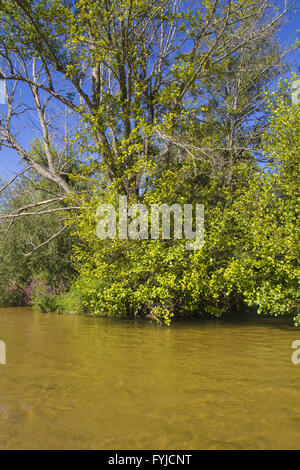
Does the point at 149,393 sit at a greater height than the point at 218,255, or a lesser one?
lesser

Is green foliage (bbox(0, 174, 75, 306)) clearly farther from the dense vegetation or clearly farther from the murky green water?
the murky green water

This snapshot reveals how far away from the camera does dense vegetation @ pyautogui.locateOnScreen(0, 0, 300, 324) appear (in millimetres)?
10172

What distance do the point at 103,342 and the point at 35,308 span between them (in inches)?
Answer: 291

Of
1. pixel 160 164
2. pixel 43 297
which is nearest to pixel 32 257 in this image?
pixel 43 297

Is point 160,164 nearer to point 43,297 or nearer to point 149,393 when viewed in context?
point 43,297

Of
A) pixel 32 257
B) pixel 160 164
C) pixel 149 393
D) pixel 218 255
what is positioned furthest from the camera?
pixel 32 257

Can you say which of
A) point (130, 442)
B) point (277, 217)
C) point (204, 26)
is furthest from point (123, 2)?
point (130, 442)

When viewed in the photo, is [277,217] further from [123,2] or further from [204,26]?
[123,2]

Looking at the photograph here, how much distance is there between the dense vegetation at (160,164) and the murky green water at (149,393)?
220cm

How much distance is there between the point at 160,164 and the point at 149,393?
9699 mm

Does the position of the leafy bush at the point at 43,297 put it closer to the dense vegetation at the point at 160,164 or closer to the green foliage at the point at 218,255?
the dense vegetation at the point at 160,164

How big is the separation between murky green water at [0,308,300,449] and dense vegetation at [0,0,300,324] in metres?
2.20

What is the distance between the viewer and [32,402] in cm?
423

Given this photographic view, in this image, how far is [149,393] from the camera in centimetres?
461
